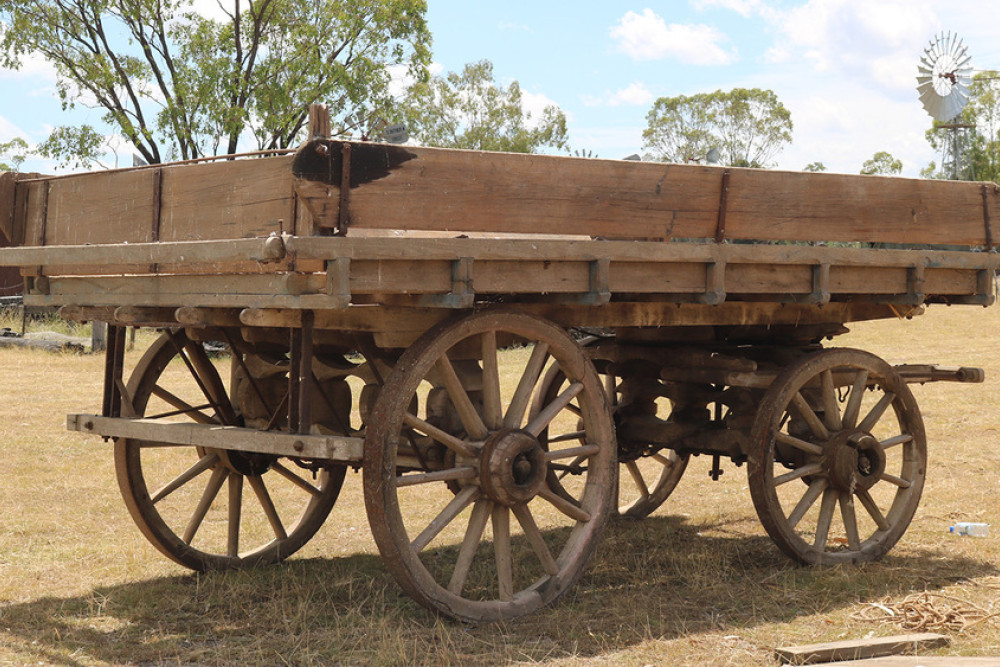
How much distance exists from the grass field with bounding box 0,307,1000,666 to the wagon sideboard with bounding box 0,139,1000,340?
4.10 ft

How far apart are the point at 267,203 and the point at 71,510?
3979 millimetres

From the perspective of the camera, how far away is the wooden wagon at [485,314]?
14.0 ft

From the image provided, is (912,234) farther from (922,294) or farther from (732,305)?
(732,305)

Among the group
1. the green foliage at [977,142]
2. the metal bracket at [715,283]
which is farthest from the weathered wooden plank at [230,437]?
the green foliage at [977,142]

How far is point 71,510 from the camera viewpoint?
7355 millimetres

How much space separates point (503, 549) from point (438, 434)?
0.61 metres

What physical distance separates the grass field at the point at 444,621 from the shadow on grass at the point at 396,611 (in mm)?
12

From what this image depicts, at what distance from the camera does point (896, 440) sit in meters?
6.00

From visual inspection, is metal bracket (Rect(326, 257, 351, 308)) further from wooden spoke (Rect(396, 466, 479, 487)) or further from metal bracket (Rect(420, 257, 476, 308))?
wooden spoke (Rect(396, 466, 479, 487))

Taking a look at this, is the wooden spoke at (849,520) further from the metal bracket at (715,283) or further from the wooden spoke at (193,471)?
the wooden spoke at (193,471)

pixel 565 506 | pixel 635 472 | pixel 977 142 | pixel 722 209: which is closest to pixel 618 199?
pixel 722 209

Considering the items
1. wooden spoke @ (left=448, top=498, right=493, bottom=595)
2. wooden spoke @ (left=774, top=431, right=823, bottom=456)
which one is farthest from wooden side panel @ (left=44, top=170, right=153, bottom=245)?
wooden spoke @ (left=774, top=431, right=823, bottom=456)

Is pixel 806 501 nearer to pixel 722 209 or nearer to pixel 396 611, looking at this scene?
pixel 722 209

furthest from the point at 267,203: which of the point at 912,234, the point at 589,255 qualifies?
the point at 912,234
